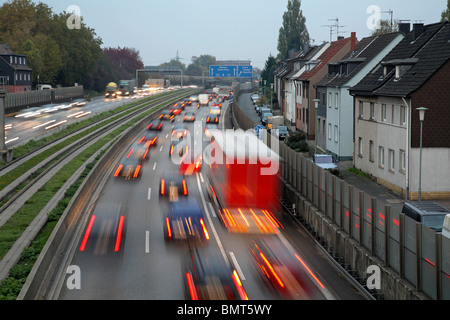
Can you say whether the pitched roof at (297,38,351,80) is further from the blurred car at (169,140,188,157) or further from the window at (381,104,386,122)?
the window at (381,104,386,122)

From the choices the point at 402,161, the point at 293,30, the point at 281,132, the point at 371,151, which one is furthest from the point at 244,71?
the point at 402,161

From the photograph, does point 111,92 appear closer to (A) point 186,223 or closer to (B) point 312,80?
(B) point 312,80

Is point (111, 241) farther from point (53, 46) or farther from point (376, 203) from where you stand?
point (53, 46)

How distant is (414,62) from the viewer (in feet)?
129

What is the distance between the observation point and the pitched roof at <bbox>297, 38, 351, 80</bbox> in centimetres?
6881

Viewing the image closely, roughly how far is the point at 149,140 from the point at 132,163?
15934 millimetres

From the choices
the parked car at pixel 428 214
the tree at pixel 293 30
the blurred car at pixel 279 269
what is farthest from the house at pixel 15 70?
the parked car at pixel 428 214

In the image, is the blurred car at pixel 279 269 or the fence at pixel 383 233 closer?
the fence at pixel 383 233

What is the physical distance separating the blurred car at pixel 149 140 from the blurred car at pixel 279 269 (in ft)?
125

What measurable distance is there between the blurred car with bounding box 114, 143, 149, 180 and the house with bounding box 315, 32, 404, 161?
53.8 ft

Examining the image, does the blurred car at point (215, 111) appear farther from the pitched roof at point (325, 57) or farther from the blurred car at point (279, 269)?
the blurred car at point (279, 269)

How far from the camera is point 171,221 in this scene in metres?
31.8

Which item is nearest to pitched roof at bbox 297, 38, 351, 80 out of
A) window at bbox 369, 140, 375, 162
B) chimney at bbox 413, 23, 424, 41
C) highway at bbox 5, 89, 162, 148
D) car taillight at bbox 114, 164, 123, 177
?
chimney at bbox 413, 23, 424, 41

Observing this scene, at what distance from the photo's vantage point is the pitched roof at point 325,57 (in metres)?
68.8
